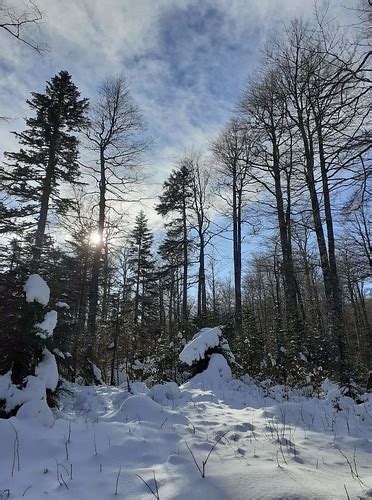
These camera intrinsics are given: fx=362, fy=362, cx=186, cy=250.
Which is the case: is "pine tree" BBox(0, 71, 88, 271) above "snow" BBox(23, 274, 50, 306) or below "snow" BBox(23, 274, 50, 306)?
above

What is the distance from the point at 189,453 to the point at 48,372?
2.80 meters

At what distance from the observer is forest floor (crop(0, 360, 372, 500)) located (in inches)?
109

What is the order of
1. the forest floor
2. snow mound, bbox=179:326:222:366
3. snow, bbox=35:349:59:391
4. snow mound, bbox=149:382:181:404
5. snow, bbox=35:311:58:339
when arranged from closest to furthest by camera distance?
the forest floor → snow, bbox=35:349:59:391 → snow, bbox=35:311:58:339 → snow mound, bbox=149:382:181:404 → snow mound, bbox=179:326:222:366

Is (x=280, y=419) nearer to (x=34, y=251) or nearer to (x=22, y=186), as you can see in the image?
(x=34, y=251)

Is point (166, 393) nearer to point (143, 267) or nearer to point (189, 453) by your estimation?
point (189, 453)

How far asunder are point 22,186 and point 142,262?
1644 cm

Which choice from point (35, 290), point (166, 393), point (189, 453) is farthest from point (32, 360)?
point (189, 453)

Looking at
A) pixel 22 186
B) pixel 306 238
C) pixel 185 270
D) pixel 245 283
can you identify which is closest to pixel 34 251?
pixel 22 186

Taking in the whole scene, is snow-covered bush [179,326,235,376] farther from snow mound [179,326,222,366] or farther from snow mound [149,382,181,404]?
snow mound [149,382,181,404]

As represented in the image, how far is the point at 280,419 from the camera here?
17.7ft

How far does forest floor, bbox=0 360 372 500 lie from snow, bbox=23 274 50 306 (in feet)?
5.69

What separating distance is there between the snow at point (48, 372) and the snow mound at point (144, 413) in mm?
1082

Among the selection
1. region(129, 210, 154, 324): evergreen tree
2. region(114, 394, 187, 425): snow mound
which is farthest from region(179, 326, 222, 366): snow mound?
region(129, 210, 154, 324): evergreen tree

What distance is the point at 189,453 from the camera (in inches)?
143
